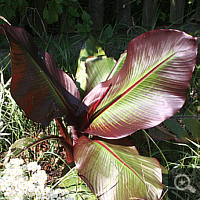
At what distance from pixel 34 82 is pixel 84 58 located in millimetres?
564

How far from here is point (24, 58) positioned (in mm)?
1341

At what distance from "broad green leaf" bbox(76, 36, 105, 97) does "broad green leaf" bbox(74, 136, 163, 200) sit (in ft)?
1.77

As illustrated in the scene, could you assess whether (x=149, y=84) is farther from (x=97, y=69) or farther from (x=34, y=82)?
(x=34, y=82)

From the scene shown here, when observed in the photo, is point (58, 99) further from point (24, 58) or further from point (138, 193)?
point (138, 193)

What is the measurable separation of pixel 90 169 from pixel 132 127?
0.32m

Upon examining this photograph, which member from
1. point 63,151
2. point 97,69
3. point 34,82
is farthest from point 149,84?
point 63,151

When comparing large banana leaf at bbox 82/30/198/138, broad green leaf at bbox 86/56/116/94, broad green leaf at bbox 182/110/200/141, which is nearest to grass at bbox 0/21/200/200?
broad green leaf at bbox 182/110/200/141

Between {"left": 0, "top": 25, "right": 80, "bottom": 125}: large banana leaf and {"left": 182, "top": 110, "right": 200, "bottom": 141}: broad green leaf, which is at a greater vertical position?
{"left": 0, "top": 25, "right": 80, "bottom": 125}: large banana leaf

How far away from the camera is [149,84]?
53.5 inches

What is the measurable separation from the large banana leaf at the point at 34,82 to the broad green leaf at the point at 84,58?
10.3 inches

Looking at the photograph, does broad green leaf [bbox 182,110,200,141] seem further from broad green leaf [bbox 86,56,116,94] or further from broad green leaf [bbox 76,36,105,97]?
broad green leaf [bbox 76,36,105,97]

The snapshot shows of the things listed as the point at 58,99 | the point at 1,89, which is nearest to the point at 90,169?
the point at 58,99

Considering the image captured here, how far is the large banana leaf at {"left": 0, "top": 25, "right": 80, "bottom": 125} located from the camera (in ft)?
4.32

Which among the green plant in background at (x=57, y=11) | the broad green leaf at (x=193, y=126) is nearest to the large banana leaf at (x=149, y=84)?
the broad green leaf at (x=193, y=126)
